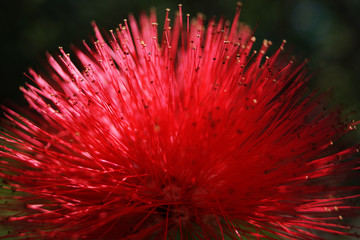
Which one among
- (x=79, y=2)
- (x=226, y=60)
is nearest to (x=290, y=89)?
(x=226, y=60)

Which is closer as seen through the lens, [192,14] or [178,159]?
[178,159]

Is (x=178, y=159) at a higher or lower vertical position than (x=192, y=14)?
lower

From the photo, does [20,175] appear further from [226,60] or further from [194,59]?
[226,60]

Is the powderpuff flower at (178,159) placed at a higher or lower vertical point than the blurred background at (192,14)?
lower

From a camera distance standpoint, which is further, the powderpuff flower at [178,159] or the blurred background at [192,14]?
the blurred background at [192,14]
